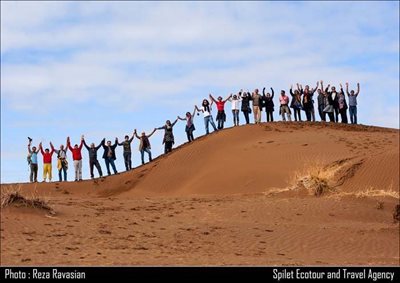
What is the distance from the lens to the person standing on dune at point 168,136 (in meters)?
31.0

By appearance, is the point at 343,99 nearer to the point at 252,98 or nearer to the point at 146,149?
the point at 252,98

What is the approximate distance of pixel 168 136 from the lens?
3181 centimetres

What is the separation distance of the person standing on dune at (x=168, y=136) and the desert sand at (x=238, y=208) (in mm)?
560

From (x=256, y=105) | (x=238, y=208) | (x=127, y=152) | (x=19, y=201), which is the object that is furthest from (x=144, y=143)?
(x=19, y=201)

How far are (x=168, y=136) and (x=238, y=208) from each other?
11.1 metres

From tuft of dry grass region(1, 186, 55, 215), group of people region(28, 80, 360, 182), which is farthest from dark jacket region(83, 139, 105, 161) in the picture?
tuft of dry grass region(1, 186, 55, 215)

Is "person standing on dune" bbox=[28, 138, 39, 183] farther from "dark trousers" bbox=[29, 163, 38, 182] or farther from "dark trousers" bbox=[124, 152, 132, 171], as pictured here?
"dark trousers" bbox=[124, 152, 132, 171]

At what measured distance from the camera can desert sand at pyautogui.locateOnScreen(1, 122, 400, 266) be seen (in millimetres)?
15109

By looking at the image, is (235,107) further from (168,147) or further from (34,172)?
(34,172)

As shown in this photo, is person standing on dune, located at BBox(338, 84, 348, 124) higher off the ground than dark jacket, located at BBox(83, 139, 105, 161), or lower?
higher

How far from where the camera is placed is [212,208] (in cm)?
2125

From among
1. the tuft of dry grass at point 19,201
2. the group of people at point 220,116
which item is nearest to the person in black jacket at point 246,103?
the group of people at point 220,116

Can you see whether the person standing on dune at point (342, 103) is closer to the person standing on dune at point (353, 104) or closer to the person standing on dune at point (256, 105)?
the person standing on dune at point (353, 104)

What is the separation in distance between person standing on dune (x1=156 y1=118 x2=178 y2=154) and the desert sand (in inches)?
22.1
